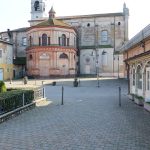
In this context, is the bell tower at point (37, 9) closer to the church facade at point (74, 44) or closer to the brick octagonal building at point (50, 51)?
the church facade at point (74, 44)

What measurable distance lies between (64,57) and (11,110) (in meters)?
40.5

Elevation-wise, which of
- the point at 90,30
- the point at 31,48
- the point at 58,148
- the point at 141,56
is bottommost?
the point at 58,148

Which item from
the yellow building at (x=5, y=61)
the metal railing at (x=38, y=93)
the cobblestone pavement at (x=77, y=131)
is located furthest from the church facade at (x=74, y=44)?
the cobblestone pavement at (x=77, y=131)

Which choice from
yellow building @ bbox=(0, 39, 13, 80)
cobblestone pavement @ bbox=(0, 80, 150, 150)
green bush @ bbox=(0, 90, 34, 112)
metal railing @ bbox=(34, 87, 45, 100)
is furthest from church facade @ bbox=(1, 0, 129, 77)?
cobblestone pavement @ bbox=(0, 80, 150, 150)

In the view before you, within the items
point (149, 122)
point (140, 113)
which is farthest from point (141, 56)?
point (149, 122)

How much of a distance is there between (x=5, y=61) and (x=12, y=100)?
3929 cm

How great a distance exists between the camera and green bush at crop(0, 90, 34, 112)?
12.8 metres

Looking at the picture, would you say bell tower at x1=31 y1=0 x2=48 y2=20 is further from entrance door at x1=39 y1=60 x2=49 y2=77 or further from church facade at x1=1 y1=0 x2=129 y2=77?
entrance door at x1=39 y1=60 x2=49 y2=77

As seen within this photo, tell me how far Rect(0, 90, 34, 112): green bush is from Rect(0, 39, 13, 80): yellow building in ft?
115

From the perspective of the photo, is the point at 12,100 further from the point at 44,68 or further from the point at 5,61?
the point at 5,61

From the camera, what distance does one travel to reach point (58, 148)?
824 centimetres

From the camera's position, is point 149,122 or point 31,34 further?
point 31,34

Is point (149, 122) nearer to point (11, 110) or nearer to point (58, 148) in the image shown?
point (58, 148)

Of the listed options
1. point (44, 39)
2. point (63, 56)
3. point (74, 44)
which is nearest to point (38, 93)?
point (63, 56)
